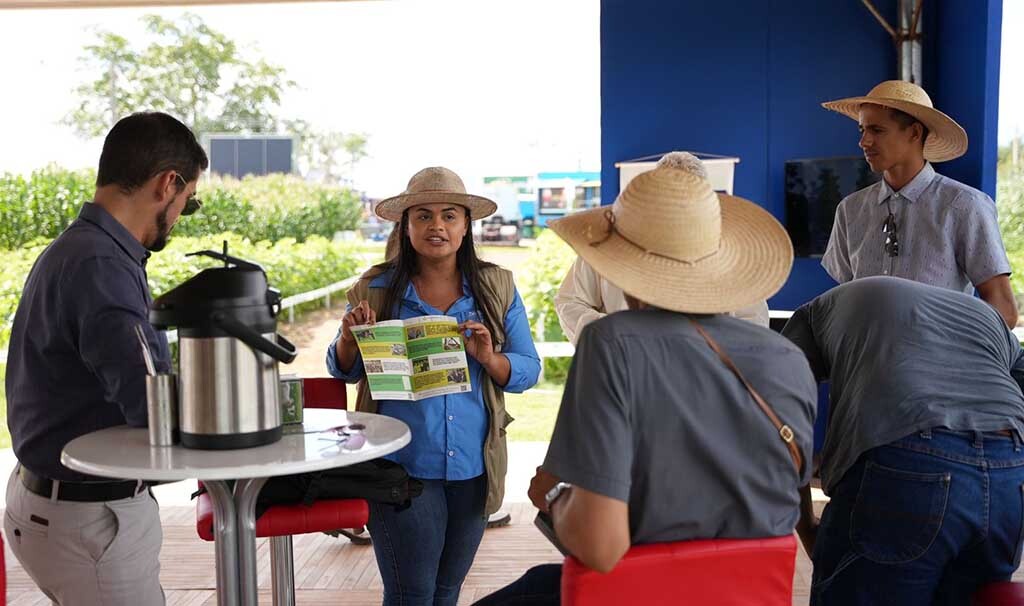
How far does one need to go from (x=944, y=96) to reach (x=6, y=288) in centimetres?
877

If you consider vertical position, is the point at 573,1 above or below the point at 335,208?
above

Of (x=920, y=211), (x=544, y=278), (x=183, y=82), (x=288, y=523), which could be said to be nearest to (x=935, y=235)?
(x=920, y=211)

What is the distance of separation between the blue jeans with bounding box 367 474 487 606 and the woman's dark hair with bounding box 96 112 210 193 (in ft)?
3.18

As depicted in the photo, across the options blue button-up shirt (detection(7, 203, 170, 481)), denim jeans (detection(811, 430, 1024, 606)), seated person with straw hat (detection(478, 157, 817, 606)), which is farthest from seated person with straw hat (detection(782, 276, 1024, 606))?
blue button-up shirt (detection(7, 203, 170, 481))

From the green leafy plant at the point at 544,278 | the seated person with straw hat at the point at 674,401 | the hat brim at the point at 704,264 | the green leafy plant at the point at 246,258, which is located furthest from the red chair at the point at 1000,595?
the green leafy plant at the point at 246,258

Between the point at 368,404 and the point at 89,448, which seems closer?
the point at 89,448

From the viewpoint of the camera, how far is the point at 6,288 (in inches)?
401

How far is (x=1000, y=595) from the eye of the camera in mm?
2070

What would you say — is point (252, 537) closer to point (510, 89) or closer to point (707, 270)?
point (707, 270)

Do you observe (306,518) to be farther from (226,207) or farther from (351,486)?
(226,207)

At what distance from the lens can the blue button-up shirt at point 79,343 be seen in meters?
2.12

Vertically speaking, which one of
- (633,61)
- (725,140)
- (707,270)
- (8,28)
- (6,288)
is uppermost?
(8,28)

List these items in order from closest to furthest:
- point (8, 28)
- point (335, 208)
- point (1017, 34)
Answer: point (1017, 34), point (8, 28), point (335, 208)

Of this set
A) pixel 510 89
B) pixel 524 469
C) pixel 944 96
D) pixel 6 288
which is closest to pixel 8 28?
pixel 6 288
